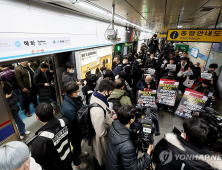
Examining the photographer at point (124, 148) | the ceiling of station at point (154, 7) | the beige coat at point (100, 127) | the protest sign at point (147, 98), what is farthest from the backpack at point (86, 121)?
the ceiling of station at point (154, 7)

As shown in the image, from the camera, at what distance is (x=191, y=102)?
3820mm

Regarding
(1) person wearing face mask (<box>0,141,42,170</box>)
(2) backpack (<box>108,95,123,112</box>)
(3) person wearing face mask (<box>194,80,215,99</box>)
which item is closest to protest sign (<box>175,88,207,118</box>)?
(3) person wearing face mask (<box>194,80,215,99</box>)

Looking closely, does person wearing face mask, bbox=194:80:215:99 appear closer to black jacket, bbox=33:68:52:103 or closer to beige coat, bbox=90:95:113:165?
beige coat, bbox=90:95:113:165

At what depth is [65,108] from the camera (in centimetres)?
223

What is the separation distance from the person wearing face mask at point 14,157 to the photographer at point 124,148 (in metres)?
0.91

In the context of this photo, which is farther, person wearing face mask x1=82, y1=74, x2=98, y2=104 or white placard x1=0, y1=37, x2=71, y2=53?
person wearing face mask x1=82, y1=74, x2=98, y2=104

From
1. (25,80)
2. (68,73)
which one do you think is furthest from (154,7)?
(25,80)

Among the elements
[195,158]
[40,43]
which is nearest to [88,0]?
[40,43]

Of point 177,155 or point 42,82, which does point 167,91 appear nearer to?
point 177,155

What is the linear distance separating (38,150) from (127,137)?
3.53 feet

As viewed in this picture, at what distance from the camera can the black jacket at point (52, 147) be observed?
1.45m

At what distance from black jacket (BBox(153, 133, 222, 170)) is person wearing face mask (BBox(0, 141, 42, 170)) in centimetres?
138

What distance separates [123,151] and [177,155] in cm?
57

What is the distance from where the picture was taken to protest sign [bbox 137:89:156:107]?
12.5 feet
